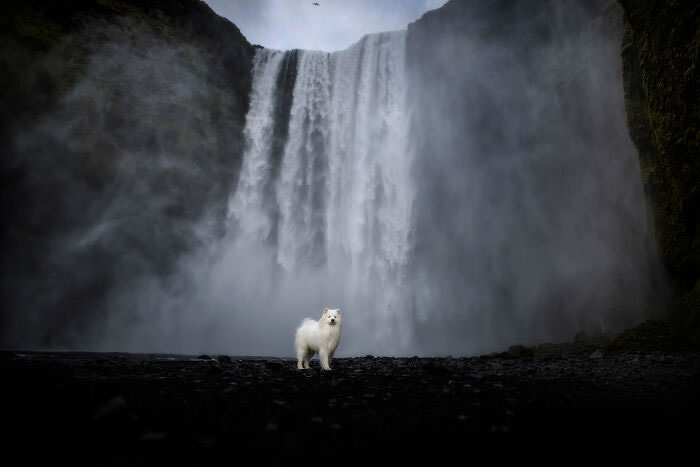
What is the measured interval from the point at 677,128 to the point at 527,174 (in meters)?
17.3

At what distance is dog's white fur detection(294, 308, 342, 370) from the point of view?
8.03 meters

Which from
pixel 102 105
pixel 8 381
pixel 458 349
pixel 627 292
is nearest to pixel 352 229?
pixel 458 349

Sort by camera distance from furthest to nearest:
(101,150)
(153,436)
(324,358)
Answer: (101,150)
(324,358)
(153,436)

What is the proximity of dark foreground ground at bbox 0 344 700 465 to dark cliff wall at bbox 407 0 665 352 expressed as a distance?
751 inches

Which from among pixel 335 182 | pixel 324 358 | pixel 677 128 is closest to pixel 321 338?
pixel 324 358

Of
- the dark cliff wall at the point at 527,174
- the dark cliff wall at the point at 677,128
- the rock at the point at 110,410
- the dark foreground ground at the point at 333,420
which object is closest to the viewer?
the dark foreground ground at the point at 333,420

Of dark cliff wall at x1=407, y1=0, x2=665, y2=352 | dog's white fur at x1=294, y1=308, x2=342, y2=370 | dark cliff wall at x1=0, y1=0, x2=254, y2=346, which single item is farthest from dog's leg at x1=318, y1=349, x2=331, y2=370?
dark cliff wall at x1=0, y1=0, x2=254, y2=346

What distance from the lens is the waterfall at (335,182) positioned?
27.8 m

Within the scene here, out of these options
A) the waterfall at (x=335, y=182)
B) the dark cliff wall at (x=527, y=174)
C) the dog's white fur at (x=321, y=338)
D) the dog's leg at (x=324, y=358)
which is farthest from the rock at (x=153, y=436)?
the waterfall at (x=335, y=182)

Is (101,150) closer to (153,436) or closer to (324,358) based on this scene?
(324,358)

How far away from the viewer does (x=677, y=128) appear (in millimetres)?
9688

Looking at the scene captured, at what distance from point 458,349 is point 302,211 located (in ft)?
54.7

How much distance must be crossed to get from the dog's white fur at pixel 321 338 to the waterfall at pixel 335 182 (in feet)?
59.2

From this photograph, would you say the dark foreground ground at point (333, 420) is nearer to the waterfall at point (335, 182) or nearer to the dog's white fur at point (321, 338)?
the dog's white fur at point (321, 338)
